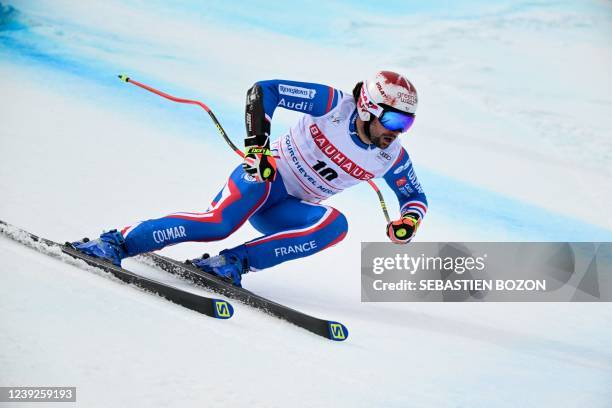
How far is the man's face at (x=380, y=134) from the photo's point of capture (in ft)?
12.1

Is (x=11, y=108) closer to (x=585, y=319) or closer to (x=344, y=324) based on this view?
(x=344, y=324)

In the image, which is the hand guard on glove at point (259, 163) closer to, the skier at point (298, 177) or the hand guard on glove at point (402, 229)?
the skier at point (298, 177)

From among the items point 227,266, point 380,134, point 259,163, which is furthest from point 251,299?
point 380,134

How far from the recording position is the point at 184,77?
8.82m

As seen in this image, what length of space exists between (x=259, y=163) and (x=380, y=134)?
2.12 ft

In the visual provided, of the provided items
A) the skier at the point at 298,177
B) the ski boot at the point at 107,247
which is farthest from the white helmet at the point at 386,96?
the ski boot at the point at 107,247

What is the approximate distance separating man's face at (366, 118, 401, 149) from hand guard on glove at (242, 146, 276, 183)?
0.55 m

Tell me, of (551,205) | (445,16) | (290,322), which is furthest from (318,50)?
(290,322)

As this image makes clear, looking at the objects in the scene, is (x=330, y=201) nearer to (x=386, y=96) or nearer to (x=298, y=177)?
(x=298, y=177)

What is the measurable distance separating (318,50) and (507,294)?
5717 millimetres

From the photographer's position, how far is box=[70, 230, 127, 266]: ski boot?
142 inches

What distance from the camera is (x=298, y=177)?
12.9 feet

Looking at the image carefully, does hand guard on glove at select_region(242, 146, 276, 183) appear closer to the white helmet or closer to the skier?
the skier

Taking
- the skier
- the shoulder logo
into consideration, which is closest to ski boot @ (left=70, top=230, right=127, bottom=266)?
the skier
